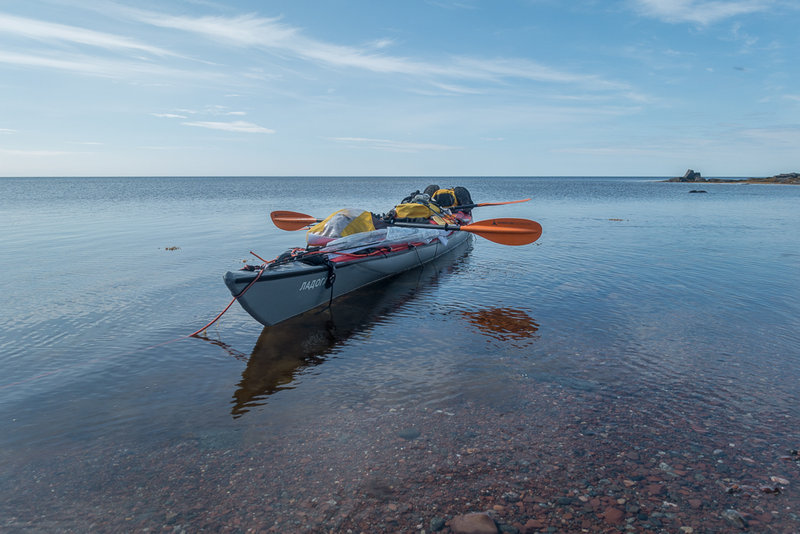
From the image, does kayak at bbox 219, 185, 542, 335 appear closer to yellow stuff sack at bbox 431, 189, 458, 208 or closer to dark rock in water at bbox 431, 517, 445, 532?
yellow stuff sack at bbox 431, 189, 458, 208

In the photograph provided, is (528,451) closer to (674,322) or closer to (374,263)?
(674,322)

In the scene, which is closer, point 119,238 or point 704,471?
point 704,471

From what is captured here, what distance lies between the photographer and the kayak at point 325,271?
9.99m

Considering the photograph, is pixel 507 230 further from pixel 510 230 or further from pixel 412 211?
pixel 412 211

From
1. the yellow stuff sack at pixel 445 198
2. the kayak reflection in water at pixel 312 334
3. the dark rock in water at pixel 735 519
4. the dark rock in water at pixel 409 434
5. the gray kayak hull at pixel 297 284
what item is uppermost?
the yellow stuff sack at pixel 445 198

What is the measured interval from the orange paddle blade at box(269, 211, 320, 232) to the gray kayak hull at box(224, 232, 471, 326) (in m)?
4.94

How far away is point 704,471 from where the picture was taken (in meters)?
5.34

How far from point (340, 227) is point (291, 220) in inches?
214

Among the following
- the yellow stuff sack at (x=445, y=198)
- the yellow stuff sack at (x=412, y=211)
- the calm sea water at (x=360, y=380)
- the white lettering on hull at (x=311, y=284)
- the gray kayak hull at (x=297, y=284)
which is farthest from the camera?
the yellow stuff sack at (x=445, y=198)

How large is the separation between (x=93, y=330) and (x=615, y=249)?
2102 centimetres

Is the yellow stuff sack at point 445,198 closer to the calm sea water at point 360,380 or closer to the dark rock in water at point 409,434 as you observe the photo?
the calm sea water at point 360,380

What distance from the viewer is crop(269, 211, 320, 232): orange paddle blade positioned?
18531mm

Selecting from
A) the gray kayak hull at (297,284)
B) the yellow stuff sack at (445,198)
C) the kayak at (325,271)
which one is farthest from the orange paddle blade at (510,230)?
the yellow stuff sack at (445,198)

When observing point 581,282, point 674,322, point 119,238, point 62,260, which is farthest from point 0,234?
point 674,322
